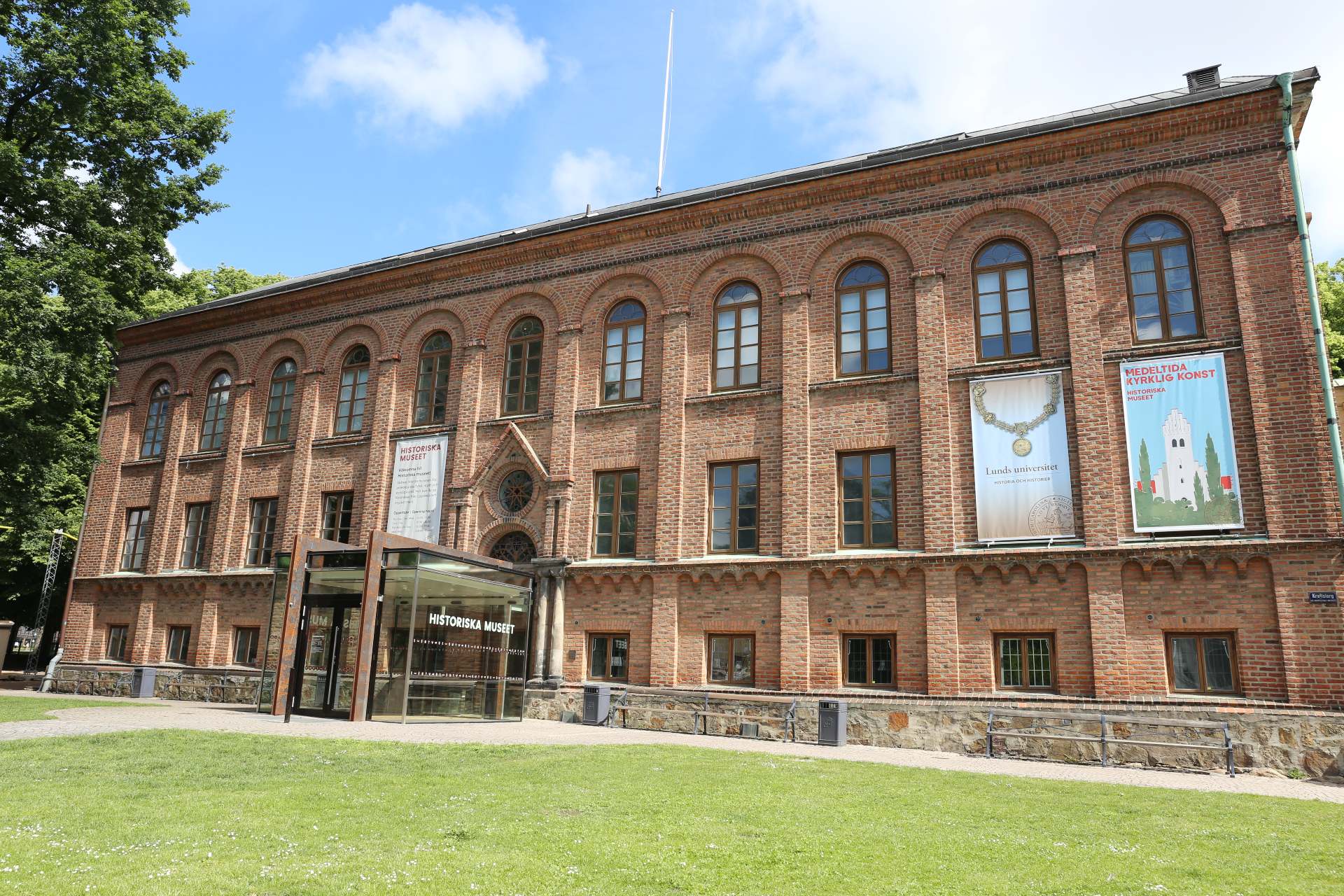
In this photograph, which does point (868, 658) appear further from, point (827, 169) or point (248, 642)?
point (248, 642)

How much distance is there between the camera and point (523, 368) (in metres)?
22.0

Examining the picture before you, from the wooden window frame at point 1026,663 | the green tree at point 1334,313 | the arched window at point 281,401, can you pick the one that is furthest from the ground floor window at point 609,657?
the green tree at point 1334,313

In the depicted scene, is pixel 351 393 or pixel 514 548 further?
pixel 351 393

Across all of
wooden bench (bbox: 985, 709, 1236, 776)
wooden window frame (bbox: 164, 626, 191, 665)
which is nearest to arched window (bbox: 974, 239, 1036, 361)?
wooden bench (bbox: 985, 709, 1236, 776)

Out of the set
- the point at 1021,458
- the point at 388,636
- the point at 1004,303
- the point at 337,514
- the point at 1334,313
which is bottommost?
the point at 388,636

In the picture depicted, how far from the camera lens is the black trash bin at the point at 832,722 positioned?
15.9 metres

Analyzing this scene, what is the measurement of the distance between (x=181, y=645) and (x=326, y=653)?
9.84 meters

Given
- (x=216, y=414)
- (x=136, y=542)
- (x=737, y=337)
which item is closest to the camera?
(x=737, y=337)

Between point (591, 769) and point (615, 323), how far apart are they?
40.4 feet

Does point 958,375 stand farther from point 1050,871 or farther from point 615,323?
point 1050,871

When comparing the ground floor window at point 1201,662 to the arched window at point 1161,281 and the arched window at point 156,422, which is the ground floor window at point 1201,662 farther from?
the arched window at point 156,422

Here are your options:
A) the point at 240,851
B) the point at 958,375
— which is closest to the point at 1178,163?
the point at 958,375

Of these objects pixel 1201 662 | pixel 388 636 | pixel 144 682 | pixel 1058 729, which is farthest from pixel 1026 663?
pixel 144 682

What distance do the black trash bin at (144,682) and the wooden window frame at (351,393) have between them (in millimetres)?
7362
